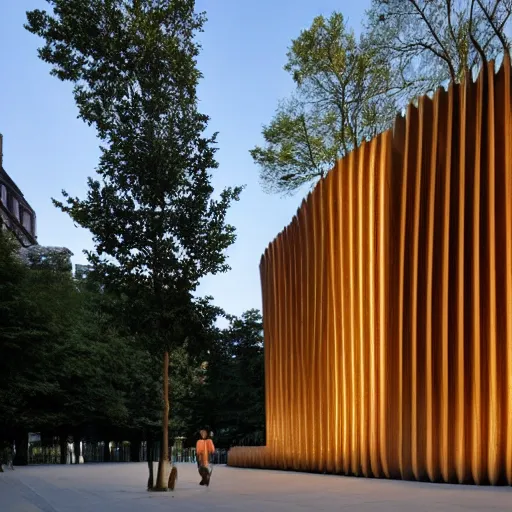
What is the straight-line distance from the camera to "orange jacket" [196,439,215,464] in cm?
1791

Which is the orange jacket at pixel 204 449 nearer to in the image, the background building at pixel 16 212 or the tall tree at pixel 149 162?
the tall tree at pixel 149 162

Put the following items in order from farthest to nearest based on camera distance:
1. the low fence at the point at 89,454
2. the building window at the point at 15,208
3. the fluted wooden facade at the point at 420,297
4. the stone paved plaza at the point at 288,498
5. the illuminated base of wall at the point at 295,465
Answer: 1. the building window at the point at 15,208
2. the low fence at the point at 89,454
3. the illuminated base of wall at the point at 295,465
4. the fluted wooden facade at the point at 420,297
5. the stone paved plaza at the point at 288,498

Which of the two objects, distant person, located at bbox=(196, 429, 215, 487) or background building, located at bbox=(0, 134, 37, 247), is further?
background building, located at bbox=(0, 134, 37, 247)

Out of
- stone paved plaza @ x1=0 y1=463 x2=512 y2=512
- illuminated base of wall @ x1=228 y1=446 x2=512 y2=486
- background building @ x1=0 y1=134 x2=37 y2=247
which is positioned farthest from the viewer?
background building @ x1=0 y1=134 x2=37 y2=247

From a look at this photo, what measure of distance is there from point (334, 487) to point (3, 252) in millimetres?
16991

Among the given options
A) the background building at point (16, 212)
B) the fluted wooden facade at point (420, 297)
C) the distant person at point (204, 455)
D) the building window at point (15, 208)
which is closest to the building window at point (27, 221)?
the background building at point (16, 212)

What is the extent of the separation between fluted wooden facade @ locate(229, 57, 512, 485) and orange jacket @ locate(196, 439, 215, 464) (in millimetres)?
2739

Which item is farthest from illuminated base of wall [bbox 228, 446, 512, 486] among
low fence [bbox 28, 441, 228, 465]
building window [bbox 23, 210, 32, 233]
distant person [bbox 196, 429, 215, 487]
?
building window [bbox 23, 210, 32, 233]

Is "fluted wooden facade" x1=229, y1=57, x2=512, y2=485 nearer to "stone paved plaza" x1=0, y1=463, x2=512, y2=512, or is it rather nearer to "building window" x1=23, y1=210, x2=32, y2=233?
"stone paved plaza" x1=0, y1=463, x2=512, y2=512

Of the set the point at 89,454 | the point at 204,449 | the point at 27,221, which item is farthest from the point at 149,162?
the point at 27,221

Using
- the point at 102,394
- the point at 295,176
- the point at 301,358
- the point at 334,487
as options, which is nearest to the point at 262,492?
the point at 334,487

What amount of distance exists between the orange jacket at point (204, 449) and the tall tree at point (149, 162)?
1498 mm

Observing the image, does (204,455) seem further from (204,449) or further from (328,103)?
(328,103)

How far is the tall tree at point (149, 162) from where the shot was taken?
56.1ft
